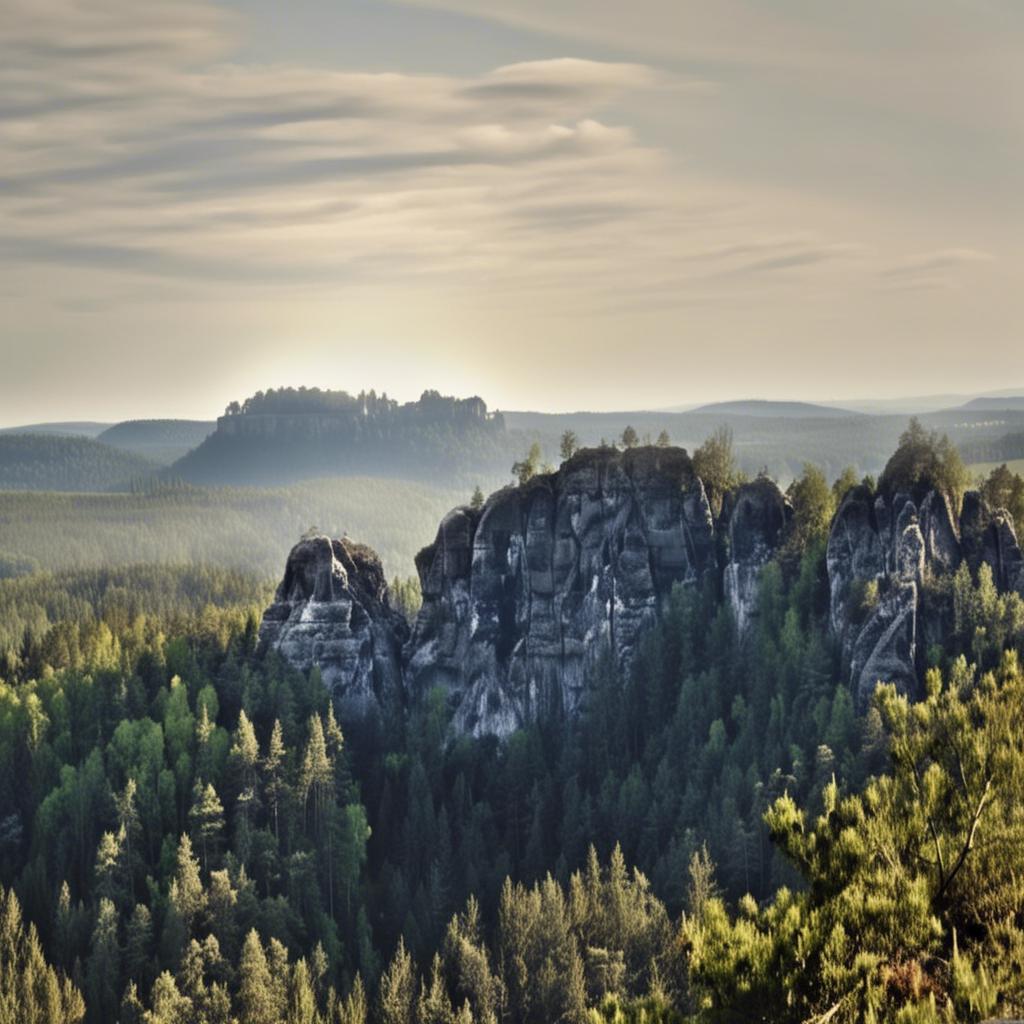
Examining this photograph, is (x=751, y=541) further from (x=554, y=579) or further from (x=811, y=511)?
(x=554, y=579)

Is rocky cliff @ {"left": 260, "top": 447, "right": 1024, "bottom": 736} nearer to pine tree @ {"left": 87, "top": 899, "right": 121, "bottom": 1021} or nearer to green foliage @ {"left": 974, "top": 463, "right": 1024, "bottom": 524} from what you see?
green foliage @ {"left": 974, "top": 463, "right": 1024, "bottom": 524}

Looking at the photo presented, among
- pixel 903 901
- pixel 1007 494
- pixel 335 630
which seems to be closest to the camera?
pixel 903 901

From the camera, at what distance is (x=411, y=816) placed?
Answer: 12400 cm

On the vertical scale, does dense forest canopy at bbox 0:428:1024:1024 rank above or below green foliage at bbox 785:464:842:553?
below

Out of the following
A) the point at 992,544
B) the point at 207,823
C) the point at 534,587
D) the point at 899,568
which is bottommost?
the point at 207,823

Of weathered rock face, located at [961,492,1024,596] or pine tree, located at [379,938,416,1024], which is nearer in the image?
pine tree, located at [379,938,416,1024]

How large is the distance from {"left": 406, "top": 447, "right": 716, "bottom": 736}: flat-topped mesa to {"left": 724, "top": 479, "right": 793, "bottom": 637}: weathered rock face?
195 inches

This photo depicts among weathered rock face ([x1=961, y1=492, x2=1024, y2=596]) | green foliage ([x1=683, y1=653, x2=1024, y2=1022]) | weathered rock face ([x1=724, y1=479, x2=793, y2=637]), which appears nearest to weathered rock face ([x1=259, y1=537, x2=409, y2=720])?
weathered rock face ([x1=724, y1=479, x2=793, y2=637])

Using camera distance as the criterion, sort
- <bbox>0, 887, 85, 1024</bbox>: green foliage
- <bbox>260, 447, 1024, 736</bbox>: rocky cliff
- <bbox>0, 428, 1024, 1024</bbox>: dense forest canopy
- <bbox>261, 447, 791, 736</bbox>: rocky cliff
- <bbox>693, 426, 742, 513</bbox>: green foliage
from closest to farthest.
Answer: <bbox>0, 887, 85, 1024</bbox>: green foliage < <bbox>0, 428, 1024, 1024</bbox>: dense forest canopy < <bbox>260, 447, 1024, 736</bbox>: rocky cliff < <bbox>261, 447, 791, 736</bbox>: rocky cliff < <bbox>693, 426, 742, 513</bbox>: green foliage

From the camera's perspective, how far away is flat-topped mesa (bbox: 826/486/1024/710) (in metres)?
114

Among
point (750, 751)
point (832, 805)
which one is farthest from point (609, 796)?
point (832, 805)

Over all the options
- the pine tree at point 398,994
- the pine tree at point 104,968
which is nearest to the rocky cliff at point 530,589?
the pine tree at point 104,968

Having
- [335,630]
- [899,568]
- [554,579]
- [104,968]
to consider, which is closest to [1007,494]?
[899,568]

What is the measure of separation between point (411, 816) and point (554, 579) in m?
28.0
